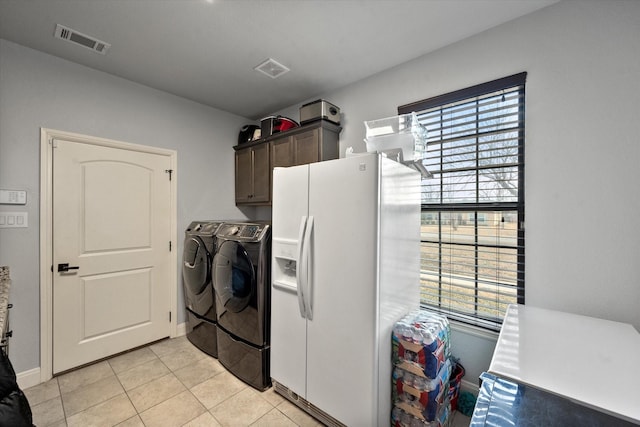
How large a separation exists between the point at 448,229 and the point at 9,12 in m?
3.43

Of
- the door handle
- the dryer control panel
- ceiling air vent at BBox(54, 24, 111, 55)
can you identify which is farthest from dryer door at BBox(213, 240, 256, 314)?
ceiling air vent at BBox(54, 24, 111, 55)

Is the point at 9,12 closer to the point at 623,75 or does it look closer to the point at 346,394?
the point at 346,394

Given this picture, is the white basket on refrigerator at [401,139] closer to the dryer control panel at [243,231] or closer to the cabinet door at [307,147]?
the cabinet door at [307,147]

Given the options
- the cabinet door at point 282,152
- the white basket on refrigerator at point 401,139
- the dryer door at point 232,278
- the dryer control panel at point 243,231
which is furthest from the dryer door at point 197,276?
the white basket on refrigerator at point 401,139

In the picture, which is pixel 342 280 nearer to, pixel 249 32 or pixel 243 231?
pixel 243 231

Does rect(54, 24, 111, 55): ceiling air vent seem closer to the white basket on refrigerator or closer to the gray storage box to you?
the gray storage box

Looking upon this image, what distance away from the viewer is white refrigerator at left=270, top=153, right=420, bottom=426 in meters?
1.58

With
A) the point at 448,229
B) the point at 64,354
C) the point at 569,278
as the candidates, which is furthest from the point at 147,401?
the point at 569,278

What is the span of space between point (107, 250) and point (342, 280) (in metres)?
2.39

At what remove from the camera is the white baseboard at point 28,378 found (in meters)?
2.16

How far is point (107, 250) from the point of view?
2.62m

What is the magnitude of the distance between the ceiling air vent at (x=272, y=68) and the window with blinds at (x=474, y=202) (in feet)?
3.97

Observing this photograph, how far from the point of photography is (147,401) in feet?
6.67

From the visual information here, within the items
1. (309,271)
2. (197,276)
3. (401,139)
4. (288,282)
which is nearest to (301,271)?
(309,271)
